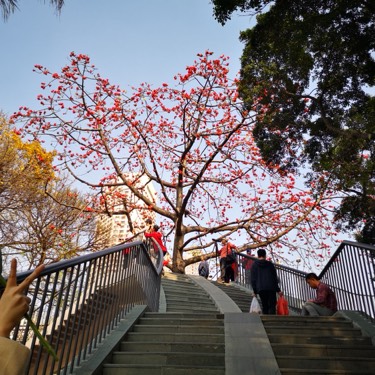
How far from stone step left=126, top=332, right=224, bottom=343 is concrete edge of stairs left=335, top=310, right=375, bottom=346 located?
2098 mm

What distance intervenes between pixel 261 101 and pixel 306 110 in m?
1.18

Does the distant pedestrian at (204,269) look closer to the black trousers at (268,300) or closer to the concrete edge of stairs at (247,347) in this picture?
the black trousers at (268,300)

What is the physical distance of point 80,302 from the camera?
431cm

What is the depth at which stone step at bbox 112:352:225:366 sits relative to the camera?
413cm

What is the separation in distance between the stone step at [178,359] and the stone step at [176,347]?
10.6 inches

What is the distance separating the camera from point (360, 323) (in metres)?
5.37

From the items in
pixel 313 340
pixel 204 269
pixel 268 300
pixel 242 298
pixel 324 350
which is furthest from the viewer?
pixel 204 269

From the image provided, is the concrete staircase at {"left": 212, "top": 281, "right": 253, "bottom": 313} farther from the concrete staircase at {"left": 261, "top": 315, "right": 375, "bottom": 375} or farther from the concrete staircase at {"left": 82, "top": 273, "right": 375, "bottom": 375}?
the concrete staircase at {"left": 82, "top": 273, "right": 375, "bottom": 375}

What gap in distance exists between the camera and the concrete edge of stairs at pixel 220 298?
857 cm

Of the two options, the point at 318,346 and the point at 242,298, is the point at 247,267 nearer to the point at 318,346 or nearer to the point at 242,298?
the point at 242,298

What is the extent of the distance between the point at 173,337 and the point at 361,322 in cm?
291

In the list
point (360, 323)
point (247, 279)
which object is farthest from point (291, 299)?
point (360, 323)

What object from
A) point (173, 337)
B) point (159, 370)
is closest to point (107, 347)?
point (159, 370)

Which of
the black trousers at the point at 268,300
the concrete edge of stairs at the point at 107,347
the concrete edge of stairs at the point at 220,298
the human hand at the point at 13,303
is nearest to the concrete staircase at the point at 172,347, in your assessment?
the concrete edge of stairs at the point at 107,347
